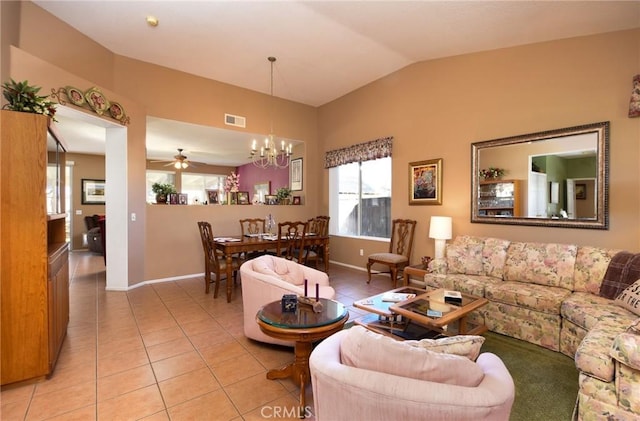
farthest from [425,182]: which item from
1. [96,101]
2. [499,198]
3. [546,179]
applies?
[96,101]

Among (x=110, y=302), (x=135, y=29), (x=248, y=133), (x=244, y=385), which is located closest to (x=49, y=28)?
(x=135, y=29)

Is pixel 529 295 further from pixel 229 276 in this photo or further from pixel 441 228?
pixel 229 276

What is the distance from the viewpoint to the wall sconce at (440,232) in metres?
3.97

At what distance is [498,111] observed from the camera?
379cm

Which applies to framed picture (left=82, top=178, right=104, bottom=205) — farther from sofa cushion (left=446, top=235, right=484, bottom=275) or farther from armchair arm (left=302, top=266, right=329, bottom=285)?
sofa cushion (left=446, top=235, right=484, bottom=275)

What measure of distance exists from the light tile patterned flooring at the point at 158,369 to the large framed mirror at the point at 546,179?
2.31 meters

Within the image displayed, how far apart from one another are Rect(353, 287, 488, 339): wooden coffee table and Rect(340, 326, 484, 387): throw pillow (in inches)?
41.8

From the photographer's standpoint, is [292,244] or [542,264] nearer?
[542,264]

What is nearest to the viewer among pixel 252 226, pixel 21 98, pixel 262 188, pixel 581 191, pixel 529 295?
pixel 21 98

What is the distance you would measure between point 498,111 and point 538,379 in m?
3.07

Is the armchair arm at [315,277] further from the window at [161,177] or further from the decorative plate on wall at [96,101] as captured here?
the window at [161,177]

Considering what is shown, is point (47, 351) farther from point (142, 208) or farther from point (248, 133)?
point (248, 133)

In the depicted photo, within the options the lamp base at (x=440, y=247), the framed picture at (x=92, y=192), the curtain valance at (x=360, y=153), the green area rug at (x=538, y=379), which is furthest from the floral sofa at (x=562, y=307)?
the framed picture at (x=92, y=192)

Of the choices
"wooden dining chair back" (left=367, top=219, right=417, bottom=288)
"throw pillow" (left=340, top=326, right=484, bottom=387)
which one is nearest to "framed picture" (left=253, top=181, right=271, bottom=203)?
"wooden dining chair back" (left=367, top=219, right=417, bottom=288)
